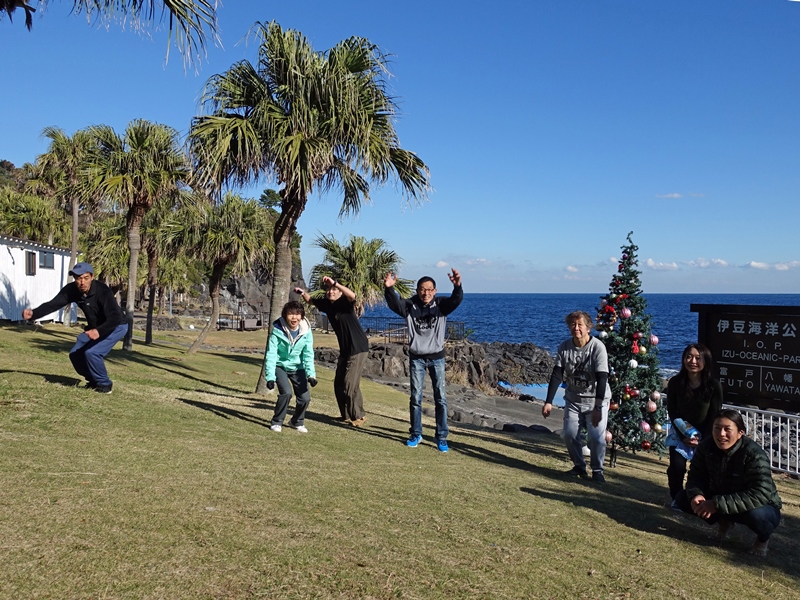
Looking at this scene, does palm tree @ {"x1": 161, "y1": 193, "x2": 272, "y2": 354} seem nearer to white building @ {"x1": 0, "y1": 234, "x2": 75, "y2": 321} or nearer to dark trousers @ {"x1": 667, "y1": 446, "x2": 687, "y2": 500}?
white building @ {"x1": 0, "y1": 234, "x2": 75, "y2": 321}

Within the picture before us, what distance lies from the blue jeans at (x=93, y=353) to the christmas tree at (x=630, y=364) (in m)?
6.61

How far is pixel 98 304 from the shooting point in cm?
894

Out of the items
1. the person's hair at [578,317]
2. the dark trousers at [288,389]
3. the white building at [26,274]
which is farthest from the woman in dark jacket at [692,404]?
the white building at [26,274]

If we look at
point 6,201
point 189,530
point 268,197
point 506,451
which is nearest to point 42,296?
point 6,201

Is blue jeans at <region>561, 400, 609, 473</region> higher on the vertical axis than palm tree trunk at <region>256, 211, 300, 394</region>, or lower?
lower

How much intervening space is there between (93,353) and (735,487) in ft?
24.7

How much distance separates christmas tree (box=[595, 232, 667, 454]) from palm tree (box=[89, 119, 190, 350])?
1390cm

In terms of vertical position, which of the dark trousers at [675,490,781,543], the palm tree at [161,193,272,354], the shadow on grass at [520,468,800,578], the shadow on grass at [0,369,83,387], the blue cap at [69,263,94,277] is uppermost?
the palm tree at [161,193,272,354]

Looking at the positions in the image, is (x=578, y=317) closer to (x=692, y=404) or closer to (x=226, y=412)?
(x=692, y=404)

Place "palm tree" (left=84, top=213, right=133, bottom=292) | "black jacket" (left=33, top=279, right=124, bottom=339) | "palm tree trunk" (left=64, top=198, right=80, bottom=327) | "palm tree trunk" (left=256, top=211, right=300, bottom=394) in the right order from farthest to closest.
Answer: "palm tree trunk" (left=64, top=198, right=80, bottom=327) → "palm tree" (left=84, top=213, right=133, bottom=292) → "palm tree trunk" (left=256, top=211, right=300, bottom=394) → "black jacket" (left=33, top=279, right=124, bottom=339)

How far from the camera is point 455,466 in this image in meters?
7.82

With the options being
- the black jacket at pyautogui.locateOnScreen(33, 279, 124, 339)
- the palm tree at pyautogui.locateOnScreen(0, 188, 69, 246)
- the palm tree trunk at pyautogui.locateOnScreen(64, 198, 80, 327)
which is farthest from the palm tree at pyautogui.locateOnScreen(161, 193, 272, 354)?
the palm tree at pyautogui.locateOnScreen(0, 188, 69, 246)

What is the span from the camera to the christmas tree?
997 centimetres

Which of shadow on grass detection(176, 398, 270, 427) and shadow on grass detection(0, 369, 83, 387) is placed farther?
shadow on grass detection(0, 369, 83, 387)
